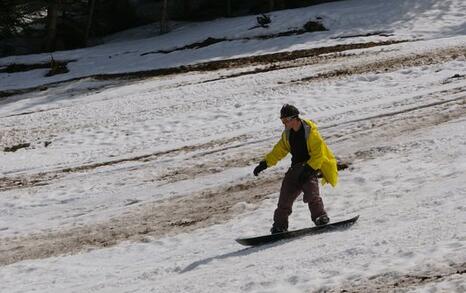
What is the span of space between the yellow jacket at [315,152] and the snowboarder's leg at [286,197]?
0.29 meters

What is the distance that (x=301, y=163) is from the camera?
375 inches

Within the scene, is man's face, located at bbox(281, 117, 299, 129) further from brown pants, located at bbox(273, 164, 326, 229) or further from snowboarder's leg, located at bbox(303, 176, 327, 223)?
snowboarder's leg, located at bbox(303, 176, 327, 223)

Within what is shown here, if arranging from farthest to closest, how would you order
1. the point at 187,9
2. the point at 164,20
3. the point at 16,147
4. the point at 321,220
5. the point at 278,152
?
the point at 187,9
the point at 164,20
the point at 16,147
the point at 321,220
the point at 278,152

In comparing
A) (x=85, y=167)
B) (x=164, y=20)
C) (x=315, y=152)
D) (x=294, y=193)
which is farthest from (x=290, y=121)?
(x=164, y=20)

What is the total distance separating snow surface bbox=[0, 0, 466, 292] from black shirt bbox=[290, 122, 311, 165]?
3.73ft

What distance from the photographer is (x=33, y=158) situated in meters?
17.6

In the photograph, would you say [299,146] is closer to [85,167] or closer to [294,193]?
[294,193]

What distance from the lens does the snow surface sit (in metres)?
8.38

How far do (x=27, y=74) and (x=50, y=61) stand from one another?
2.26 metres

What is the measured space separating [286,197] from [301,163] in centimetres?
54

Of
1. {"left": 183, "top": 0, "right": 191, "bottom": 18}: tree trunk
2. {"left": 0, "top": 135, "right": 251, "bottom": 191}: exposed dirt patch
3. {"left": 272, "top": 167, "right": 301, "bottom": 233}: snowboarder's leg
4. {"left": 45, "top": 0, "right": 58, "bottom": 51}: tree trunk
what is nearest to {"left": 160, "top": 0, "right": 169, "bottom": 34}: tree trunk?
{"left": 183, "top": 0, "right": 191, "bottom": 18}: tree trunk

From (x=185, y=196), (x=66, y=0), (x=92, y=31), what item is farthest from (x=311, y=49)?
(x=92, y=31)

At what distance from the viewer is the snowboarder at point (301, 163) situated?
9352 mm

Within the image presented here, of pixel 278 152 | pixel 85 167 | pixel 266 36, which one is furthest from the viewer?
pixel 266 36
